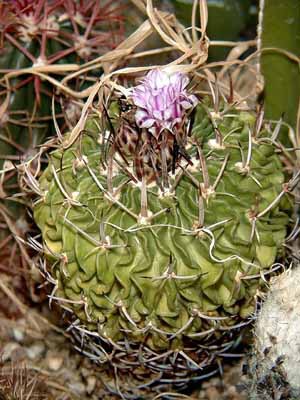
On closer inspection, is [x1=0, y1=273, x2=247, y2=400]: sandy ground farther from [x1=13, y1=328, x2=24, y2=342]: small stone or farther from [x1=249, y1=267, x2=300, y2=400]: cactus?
[x1=249, y1=267, x2=300, y2=400]: cactus

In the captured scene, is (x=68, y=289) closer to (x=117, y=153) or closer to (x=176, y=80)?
(x=117, y=153)

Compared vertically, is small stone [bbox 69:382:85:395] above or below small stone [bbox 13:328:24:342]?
below

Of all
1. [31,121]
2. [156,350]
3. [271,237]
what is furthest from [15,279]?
[271,237]

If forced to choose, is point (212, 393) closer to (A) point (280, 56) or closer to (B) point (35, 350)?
(B) point (35, 350)

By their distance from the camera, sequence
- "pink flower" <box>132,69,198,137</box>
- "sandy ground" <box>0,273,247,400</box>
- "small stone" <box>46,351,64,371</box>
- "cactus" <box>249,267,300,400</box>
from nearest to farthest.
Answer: "cactus" <box>249,267,300,400</box> → "pink flower" <box>132,69,198,137</box> → "sandy ground" <box>0,273,247,400</box> → "small stone" <box>46,351,64,371</box>

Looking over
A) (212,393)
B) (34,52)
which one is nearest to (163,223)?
(212,393)

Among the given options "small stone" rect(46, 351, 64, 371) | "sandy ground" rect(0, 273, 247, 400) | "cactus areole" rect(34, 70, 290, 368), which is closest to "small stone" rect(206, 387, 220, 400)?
Result: "sandy ground" rect(0, 273, 247, 400)
